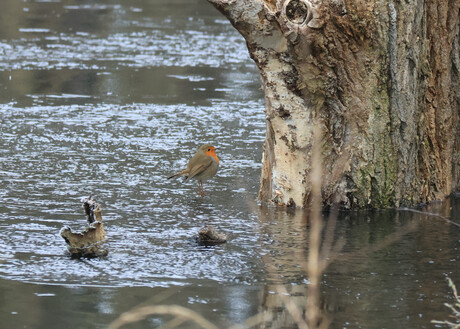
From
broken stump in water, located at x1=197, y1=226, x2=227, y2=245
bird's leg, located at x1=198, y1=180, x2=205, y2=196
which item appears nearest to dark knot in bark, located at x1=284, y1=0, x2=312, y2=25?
broken stump in water, located at x1=197, y1=226, x2=227, y2=245

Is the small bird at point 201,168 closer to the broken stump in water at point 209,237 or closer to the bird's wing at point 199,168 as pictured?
the bird's wing at point 199,168

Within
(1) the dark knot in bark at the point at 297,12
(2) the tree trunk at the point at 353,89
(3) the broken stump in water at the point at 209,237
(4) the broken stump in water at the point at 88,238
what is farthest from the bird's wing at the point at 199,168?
(4) the broken stump in water at the point at 88,238

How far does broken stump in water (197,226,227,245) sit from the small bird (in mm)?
1673

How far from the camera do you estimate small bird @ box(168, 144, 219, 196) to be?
8695 millimetres

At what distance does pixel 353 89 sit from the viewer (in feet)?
25.7

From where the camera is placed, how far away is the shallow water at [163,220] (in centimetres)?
577

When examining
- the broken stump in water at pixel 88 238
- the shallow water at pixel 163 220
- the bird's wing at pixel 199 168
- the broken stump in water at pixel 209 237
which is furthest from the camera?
the bird's wing at pixel 199 168

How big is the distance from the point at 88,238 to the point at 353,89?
8.60ft

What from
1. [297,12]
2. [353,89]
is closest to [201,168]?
[353,89]

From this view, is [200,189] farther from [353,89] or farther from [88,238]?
[88,238]

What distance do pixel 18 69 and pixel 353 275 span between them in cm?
1005

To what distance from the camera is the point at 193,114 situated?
1240cm

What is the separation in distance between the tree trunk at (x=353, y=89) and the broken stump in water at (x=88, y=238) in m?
1.92

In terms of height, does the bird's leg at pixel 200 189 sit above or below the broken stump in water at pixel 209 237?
above
